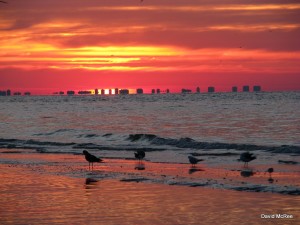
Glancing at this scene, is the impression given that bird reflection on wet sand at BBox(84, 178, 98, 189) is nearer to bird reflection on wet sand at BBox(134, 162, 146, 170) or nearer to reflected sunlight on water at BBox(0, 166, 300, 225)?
reflected sunlight on water at BBox(0, 166, 300, 225)

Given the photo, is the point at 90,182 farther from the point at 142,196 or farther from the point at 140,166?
the point at 140,166

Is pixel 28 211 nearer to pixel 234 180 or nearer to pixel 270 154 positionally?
pixel 234 180

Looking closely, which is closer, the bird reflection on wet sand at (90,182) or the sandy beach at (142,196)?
the sandy beach at (142,196)

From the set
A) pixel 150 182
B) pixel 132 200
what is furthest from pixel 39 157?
pixel 132 200

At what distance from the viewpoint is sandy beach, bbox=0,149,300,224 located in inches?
554

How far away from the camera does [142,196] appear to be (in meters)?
16.9

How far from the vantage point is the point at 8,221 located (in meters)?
13.8

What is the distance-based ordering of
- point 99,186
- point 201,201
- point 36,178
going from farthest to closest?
point 36,178 → point 99,186 → point 201,201

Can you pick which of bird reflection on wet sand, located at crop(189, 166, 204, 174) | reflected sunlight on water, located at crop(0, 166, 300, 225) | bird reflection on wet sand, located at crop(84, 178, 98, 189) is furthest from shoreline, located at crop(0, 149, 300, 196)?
reflected sunlight on water, located at crop(0, 166, 300, 225)

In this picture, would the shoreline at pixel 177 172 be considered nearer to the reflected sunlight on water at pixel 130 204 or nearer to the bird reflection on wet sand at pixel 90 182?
the bird reflection on wet sand at pixel 90 182

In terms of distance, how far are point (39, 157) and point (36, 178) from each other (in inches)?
384

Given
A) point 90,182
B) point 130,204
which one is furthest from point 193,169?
point 130,204

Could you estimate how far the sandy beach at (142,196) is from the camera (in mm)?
14070

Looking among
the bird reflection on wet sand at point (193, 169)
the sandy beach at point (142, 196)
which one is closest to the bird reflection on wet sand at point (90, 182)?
the sandy beach at point (142, 196)
